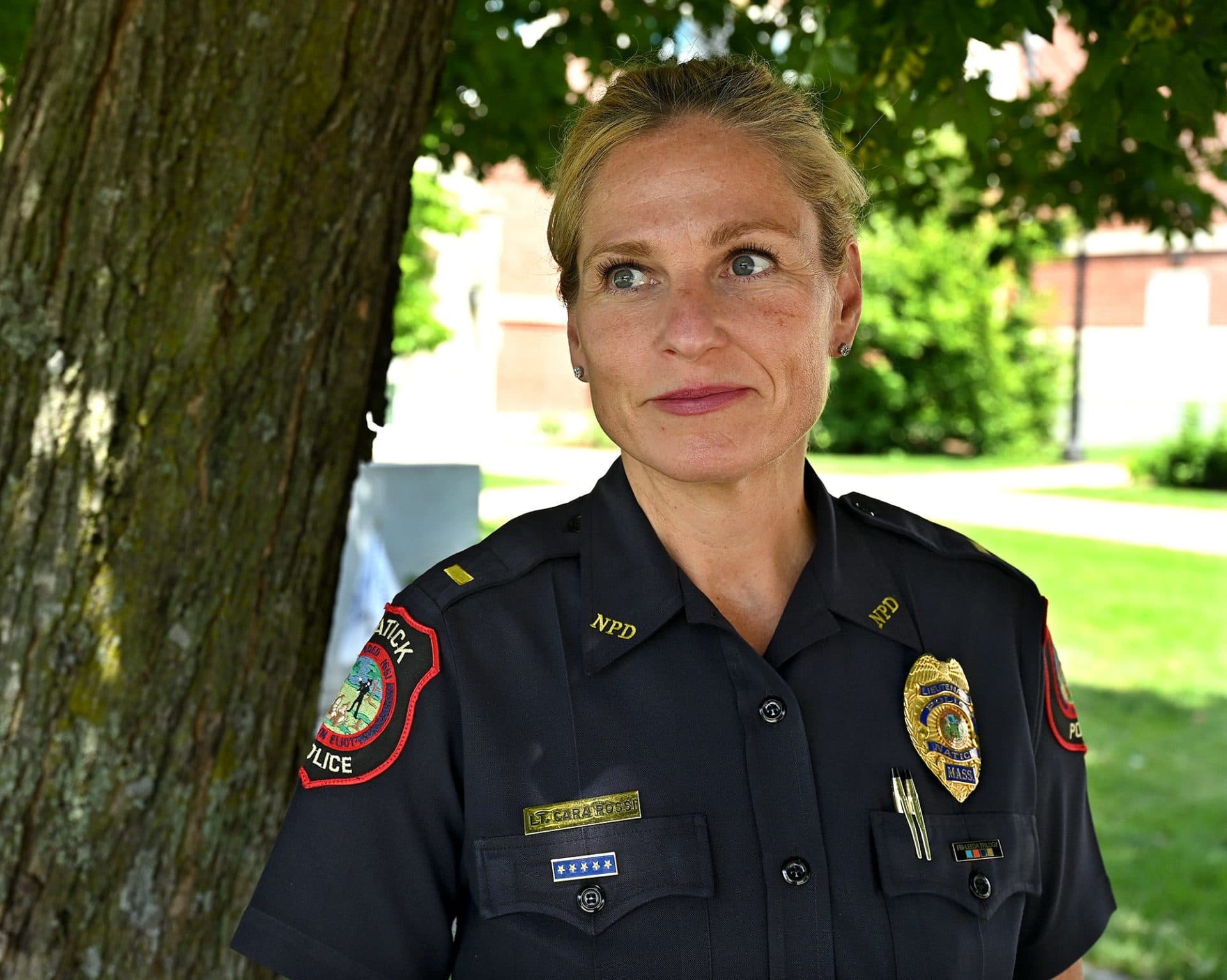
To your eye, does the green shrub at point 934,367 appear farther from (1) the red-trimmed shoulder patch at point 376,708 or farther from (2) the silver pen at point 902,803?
(1) the red-trimmed shoulder patch at point 376,708

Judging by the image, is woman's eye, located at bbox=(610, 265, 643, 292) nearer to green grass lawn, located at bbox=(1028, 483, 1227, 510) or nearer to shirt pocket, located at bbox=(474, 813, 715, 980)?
shirt pocket, located at bbox=(474, 813, 715, 980)

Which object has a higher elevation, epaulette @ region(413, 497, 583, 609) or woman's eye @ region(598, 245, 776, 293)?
woman's eye @ region(598, 245, 776, 293)

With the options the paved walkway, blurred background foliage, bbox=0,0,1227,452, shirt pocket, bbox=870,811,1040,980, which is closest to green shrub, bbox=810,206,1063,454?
the paved walkway

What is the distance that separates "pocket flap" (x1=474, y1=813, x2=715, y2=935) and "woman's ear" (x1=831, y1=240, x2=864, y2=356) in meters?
0.77

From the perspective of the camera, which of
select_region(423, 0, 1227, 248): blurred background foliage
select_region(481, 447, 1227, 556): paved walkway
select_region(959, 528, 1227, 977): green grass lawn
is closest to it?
select_region(423, 0, 1227, 248): blurred background foliage

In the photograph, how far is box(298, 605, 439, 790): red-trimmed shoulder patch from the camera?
1648 millimetres

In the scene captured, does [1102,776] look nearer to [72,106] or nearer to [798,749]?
[798,749]

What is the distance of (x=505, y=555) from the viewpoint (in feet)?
6.01

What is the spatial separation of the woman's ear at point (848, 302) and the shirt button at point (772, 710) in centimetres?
56

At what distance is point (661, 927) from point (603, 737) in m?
0.24

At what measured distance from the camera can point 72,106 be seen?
2.19 metres

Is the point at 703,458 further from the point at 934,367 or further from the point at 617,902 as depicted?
the point at 934,367

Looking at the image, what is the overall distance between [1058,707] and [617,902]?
2.48 ft

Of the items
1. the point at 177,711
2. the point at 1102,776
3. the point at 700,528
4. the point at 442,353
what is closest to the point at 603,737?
the point at 700,528
